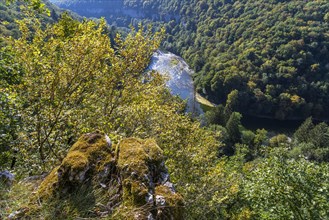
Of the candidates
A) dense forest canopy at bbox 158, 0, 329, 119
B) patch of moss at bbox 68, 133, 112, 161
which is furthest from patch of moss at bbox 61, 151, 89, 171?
dense forest canopy at bbox 158, 0, 329, 119

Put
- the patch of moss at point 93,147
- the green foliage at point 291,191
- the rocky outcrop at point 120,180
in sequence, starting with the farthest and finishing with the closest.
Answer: the green foliage at point 291,191, the patch of moss at point 93,147, the rocky outcrop at point 120,180

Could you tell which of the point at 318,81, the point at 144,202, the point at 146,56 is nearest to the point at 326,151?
Result: the point at 318,81

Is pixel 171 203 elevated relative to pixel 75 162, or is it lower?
lower

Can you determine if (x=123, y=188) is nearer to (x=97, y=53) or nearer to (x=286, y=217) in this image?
(x=97, y=53)

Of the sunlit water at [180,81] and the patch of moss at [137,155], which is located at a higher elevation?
the sunlit water at [180,81]

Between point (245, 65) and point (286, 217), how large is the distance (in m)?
123

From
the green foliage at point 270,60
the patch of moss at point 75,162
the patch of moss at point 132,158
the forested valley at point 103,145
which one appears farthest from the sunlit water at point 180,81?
the patch of moss at point 75,162

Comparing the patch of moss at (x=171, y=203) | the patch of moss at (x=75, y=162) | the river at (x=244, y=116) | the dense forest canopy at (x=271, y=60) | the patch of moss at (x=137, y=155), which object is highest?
the dense forest canopy at (x=271, y=60)

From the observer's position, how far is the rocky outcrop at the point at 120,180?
6.52 meters

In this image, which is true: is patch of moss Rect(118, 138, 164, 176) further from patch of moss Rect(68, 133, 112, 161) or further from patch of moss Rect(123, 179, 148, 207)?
patch of moss Rect(68, 133, 112, 161)

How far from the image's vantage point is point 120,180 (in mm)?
7125

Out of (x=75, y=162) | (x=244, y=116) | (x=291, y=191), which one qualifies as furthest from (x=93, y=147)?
(x=244, y=116)

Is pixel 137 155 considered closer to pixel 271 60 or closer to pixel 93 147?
pixel 93 147

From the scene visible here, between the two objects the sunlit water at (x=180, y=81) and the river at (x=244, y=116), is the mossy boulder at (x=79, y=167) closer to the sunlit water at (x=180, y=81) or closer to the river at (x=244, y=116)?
the river at (x=244, y=116)
